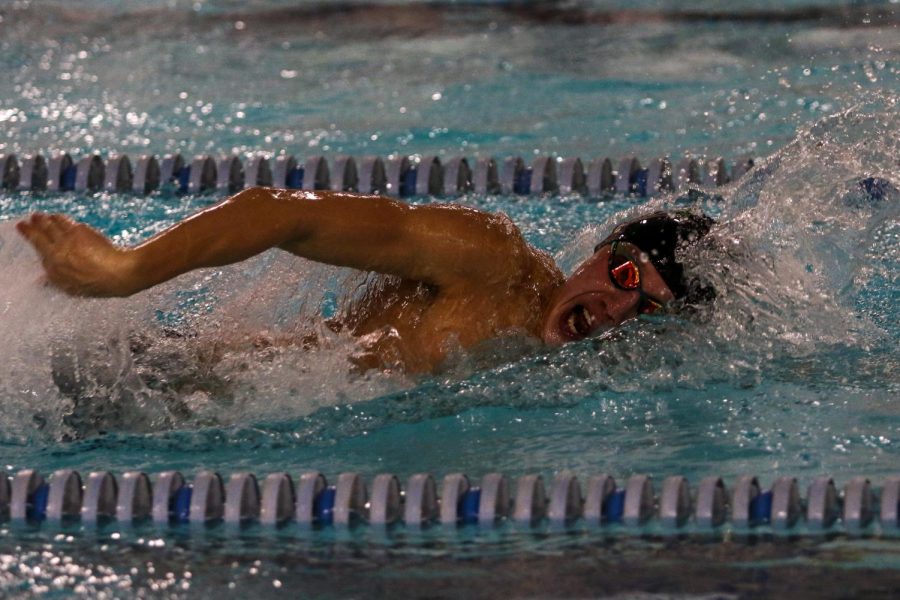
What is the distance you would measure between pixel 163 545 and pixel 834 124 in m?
3.08

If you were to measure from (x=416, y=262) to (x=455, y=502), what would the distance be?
1.79 ft

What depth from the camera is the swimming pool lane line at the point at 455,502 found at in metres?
2.62

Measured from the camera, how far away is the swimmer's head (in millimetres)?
3078

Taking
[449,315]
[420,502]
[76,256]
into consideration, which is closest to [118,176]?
[449,315]

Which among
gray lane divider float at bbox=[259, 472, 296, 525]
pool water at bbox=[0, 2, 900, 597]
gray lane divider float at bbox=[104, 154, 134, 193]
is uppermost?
gray lane divider float at bbox=[104, 154, 134, 193]

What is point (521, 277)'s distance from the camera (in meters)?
3.12

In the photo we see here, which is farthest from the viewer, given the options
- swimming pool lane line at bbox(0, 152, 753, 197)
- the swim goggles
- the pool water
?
swimming pool lane line at bbox(0, 152, 753, 197)

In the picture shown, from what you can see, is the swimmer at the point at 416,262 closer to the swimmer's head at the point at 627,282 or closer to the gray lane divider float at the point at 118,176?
the swimmer's head at the point at 627,282

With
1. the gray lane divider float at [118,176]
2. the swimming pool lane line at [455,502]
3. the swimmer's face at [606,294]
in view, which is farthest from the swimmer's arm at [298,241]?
the gray lane divider float at [118,176]

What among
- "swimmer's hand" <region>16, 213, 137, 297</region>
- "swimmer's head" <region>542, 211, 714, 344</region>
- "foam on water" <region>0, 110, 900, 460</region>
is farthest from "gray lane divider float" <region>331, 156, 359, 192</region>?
"swimmer's hand" <region>16, 213, 137, 297</region>

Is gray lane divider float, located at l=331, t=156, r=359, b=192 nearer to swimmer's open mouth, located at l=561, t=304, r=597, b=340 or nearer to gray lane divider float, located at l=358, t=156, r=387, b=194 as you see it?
gray lane divider float, located at l=358, t=156, r=387, b=194

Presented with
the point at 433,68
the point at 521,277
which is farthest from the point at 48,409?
the point at 433,68

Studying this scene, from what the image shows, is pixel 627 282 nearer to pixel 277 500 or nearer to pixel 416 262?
pixel 416 262

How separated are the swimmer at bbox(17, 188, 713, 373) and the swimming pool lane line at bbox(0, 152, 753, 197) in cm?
168
